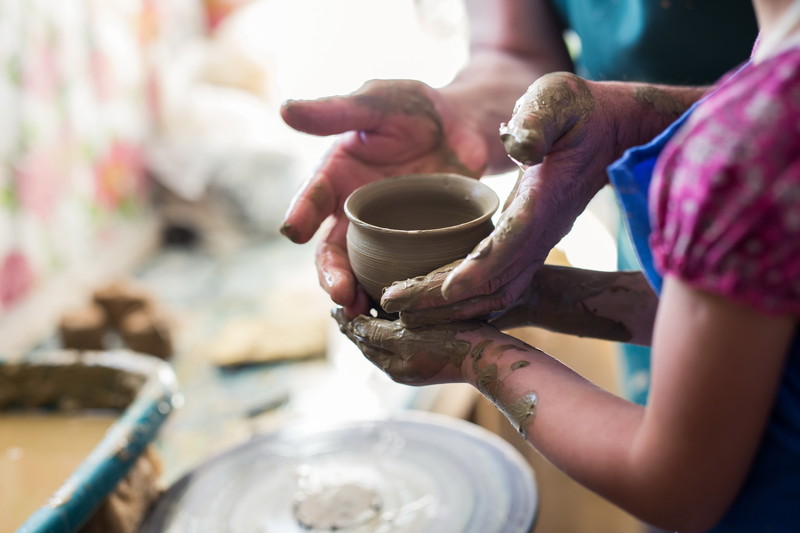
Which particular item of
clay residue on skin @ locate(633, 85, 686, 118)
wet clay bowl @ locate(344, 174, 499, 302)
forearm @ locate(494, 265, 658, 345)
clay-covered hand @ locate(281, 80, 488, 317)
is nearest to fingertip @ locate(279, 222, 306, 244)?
clay-covered hand @ locate(281, 80, 488, 317)

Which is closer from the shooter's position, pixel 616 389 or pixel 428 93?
pixel 428 93

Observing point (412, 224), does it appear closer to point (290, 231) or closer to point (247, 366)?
point (290, 231)

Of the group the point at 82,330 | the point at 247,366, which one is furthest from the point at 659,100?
the point at 82,330

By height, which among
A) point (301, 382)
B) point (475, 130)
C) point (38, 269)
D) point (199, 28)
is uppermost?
point (475, 130)

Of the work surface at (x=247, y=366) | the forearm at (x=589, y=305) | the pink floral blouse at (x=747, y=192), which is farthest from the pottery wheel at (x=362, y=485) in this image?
the pink floral blouse at (x=747, y=192)

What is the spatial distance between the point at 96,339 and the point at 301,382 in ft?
2.30

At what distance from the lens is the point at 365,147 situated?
1423 mm

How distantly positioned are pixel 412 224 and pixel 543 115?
36 cm

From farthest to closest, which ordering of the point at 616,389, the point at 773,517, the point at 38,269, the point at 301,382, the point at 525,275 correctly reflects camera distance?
the point at 38,269 → the point at 301,382 → the point at 616,389 → the point at 525,275 → the point at 773,517

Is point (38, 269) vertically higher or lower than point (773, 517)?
lower

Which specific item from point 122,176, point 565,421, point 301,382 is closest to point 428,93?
point 565,421

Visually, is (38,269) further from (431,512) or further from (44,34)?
(431,512)

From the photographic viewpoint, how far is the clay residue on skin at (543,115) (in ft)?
3.08

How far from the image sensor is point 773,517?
32.5 inches
